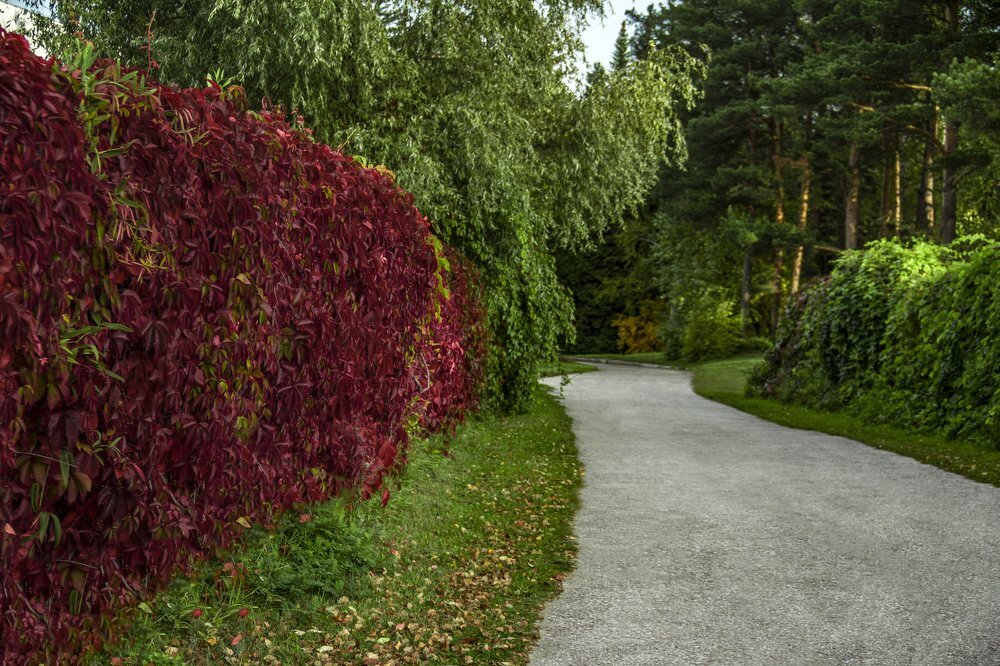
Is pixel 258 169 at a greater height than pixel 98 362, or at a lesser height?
greater

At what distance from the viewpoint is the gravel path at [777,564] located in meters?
4.94

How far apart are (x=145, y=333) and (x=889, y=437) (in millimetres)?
12389

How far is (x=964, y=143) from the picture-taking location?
32.6 metres

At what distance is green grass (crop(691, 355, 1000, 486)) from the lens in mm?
10873

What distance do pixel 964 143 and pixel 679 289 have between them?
15.6 metres

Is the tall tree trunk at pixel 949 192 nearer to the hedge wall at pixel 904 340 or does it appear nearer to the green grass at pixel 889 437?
the hedge wall at pixel 904 340

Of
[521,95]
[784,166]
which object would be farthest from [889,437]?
[784,166]

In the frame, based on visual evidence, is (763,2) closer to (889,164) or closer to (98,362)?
(889,164)

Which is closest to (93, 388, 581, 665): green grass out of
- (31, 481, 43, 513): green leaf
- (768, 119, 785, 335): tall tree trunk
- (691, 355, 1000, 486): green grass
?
(31, 481, 43, 513): green leaf

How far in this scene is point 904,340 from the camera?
608 inches

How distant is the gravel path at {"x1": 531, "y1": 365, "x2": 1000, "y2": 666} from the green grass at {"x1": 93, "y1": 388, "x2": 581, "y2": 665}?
0.98 ft

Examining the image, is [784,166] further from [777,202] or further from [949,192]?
[949,192]

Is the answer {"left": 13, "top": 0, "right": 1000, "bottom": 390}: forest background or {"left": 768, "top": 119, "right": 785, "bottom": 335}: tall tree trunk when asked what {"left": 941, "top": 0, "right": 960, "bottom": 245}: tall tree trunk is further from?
{"left": 768, "top": 119, "right": 785, "bottom": 335}: tall tree trunk

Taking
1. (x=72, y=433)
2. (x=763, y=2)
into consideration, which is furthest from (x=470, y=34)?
(x=763, y=2)
